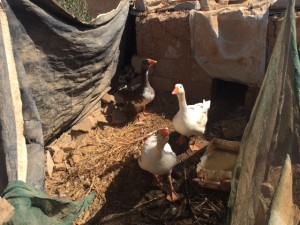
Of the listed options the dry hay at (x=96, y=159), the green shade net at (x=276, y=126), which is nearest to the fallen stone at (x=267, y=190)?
the green shade net at (x=276, y=126)

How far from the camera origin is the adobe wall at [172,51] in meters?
5.54

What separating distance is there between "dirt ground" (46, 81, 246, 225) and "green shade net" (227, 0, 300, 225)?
4.63ft

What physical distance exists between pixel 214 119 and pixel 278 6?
70.1 inches

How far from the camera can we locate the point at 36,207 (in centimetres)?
254

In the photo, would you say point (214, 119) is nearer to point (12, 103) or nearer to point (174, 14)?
point (174, 14)

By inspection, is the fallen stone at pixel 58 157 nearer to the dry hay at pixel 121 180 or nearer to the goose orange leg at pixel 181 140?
the dry hay at pixel 121 180

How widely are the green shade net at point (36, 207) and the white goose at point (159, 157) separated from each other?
1.28 meters


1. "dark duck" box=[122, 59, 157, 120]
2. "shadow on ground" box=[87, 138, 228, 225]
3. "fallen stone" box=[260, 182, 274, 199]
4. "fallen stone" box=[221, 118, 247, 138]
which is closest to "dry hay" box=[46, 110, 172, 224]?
"shadow on ground" box=[87, 138, 228, 225]

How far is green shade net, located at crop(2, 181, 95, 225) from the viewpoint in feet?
7.87

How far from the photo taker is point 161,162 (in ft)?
13.0

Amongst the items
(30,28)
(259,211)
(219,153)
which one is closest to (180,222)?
(219,153)

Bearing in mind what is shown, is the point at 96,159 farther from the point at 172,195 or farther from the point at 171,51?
the point at 171,51

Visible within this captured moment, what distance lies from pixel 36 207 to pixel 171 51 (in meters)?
3.74

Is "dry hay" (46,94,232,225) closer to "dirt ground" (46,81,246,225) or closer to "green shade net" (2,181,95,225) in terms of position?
"dirt ground" (46,81,246,225)
